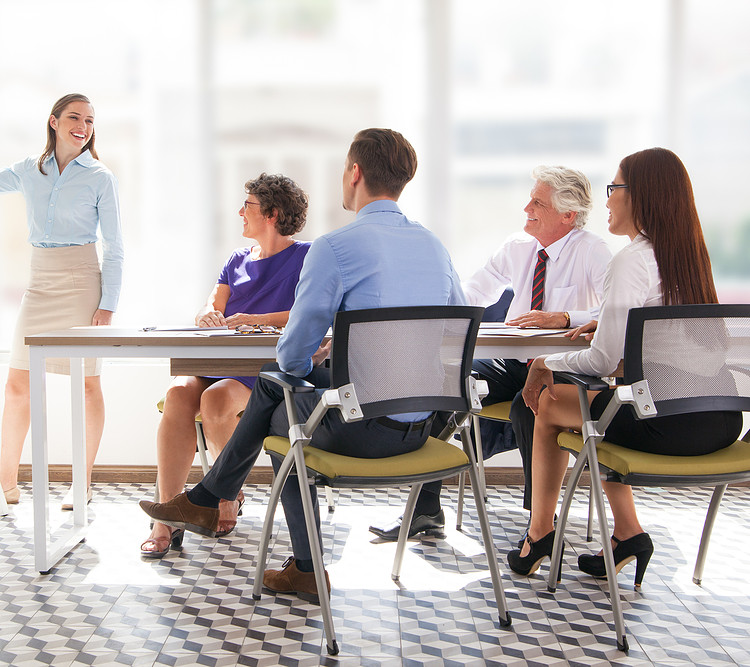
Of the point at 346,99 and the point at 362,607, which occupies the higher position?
the point at 346,99

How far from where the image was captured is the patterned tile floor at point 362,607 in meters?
2.10

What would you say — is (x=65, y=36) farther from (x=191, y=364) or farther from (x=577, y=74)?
(x=577, y=74)

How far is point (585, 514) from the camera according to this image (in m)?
3.39

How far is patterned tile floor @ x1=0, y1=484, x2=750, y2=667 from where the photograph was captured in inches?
82.8

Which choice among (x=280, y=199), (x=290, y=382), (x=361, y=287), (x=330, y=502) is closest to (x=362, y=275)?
(x=361, y=287)

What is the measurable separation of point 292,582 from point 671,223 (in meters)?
1.55

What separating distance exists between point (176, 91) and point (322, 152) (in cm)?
76

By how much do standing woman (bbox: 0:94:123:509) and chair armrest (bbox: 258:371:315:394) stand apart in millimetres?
1524

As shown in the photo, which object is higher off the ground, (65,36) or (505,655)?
(65,36)

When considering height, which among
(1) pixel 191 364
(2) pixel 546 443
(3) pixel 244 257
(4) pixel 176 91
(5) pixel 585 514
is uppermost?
(4) pixel 176 91

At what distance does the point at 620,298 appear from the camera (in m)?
2.26

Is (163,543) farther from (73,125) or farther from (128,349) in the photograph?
(73,125)

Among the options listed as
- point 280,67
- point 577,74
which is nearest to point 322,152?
point 280,67

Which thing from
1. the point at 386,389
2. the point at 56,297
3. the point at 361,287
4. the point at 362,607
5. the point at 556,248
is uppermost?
the point at 556,248
